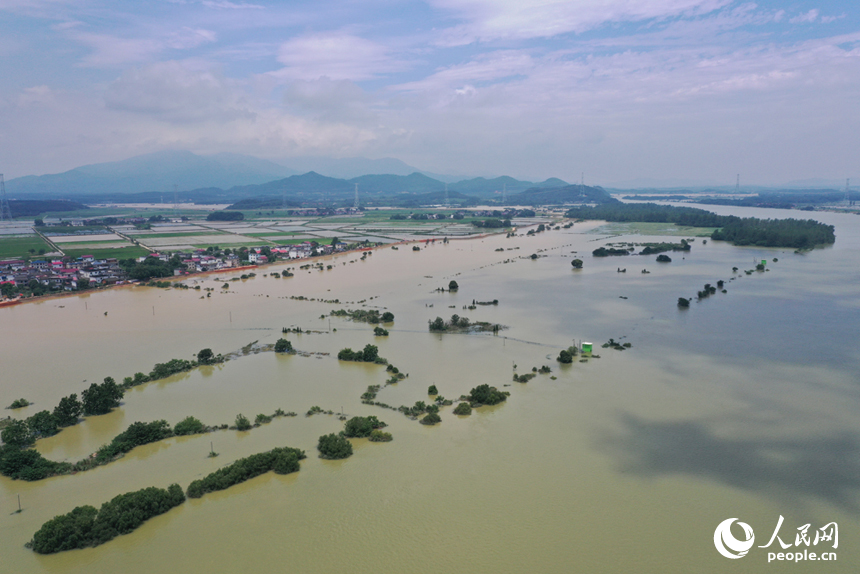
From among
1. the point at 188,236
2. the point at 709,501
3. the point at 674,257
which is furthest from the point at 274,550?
the point at 188,236

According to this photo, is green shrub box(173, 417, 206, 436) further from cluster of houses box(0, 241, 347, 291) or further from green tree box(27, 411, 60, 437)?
cluster of houses box(0, 241, 347, 291)

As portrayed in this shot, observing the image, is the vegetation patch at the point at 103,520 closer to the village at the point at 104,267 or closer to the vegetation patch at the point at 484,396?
the vegetation patch at the point at 484,396

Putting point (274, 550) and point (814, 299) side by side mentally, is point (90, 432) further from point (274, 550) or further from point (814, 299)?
point (814, 299)

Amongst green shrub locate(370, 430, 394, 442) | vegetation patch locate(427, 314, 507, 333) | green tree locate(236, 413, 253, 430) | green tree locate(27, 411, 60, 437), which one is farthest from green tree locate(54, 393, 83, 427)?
vegetation patch locate(427, 314, 507, 333)

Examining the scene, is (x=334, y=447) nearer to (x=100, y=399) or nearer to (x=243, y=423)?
(x=243, y=423)

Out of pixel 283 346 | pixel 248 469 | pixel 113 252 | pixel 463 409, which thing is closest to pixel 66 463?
pixel 248 469

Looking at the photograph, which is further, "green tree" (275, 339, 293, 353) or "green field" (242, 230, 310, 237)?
"green field" (242, 230, 310, 237)

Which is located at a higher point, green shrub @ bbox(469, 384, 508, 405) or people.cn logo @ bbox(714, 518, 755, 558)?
green shrub @ bbox(469, 384, 508, 405)
